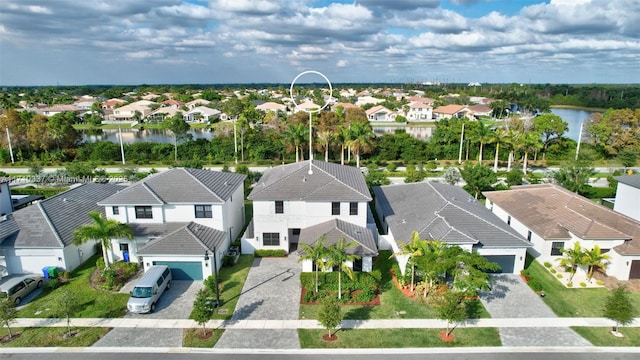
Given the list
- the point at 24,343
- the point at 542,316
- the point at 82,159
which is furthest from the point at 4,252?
the point at 82,159

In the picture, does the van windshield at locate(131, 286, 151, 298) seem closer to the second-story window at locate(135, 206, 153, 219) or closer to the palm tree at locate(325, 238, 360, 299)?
the second-story window at locate(135, 206, 153, 219)

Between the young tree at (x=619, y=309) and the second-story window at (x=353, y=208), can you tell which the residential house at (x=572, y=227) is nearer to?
the young tree at (x=619, y=309)

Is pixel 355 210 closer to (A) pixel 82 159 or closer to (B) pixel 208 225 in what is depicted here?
(B) pixel 208 225

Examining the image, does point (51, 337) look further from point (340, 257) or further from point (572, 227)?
point (572, 227)

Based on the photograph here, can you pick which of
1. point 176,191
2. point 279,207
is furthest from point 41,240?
point 279,207

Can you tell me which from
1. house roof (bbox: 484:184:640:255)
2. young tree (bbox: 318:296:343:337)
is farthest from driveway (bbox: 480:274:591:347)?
young tree (bbox: 318:296:343:337)

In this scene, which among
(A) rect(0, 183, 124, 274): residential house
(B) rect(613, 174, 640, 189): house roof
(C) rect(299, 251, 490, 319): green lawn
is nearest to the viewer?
(C) rect(299, 251, 490, 319): green lawn

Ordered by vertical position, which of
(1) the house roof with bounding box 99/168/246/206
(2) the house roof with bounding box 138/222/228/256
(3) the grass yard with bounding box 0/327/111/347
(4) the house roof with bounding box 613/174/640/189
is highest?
(1) the house roof with bounding box 99/168/246/206
